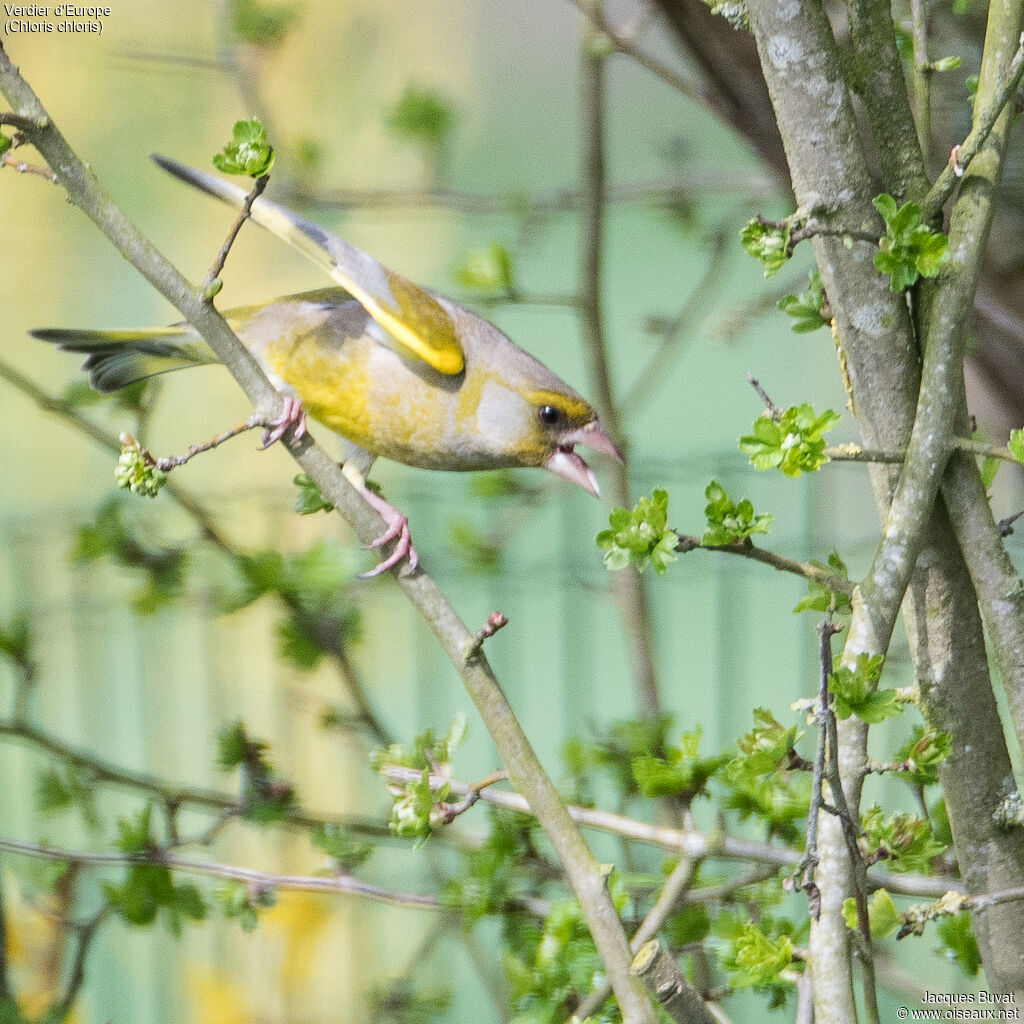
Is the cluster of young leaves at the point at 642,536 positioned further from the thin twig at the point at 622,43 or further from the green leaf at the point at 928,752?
the thin twig at the point at 622,43

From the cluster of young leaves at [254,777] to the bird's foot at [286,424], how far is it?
0.34 m

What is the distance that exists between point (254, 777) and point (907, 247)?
56cm

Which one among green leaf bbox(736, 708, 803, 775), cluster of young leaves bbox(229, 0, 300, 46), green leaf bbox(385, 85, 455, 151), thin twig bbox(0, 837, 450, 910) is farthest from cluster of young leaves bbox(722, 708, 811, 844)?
cluster of young leaves bbox(229, 0, 300, 46)

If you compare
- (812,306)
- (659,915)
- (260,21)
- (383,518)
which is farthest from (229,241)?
(260,21)

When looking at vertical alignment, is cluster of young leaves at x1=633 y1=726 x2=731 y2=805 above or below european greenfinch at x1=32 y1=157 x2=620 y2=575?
below

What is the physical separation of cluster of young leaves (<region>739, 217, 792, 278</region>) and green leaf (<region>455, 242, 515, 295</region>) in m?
0.31

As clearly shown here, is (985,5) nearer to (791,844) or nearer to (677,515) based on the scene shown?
(791,844)

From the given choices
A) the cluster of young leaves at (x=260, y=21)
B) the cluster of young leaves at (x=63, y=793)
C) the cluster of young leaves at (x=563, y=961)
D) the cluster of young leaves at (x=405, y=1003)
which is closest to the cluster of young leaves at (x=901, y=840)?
the cluster of young leaves at (x=563, y=961)

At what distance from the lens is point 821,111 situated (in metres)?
0.45

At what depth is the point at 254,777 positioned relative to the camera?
749 mm

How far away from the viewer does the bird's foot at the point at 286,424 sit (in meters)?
0.45

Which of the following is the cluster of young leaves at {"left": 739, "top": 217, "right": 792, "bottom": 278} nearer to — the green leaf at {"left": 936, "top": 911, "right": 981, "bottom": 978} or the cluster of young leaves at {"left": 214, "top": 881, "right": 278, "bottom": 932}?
the green leaf at {"left": 936, "top": 911, "right": 981, "bottom": 978}

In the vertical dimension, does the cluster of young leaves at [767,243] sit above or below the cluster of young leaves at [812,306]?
below

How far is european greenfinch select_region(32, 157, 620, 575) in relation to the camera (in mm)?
540
